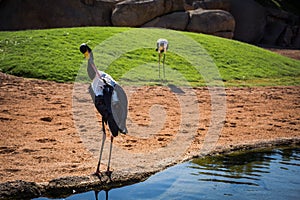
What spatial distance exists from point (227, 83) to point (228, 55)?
3782 mm

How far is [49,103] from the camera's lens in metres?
10.2

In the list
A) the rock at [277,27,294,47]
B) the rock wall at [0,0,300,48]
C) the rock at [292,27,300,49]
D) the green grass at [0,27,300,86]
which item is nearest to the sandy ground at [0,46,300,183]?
the green grass at [0,27,300,86]

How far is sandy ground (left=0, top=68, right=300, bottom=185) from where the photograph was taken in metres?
6.27

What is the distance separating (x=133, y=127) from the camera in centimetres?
854

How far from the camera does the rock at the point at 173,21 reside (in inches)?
899

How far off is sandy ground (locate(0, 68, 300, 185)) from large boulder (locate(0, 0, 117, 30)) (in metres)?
11.4

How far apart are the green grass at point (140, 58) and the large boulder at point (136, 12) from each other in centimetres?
317

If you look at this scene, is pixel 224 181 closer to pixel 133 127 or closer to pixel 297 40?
pixel 133 127

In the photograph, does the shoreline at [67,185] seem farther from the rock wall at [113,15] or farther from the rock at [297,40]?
the rock at [297,40]

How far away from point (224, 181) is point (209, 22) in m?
18.3

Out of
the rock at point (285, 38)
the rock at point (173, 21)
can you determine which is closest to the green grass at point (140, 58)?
the rock at point (173, 21)

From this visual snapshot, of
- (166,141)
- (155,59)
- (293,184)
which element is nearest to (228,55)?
(155,59)

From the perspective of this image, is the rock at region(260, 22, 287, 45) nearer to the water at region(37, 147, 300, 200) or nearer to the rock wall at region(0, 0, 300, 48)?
the rock wall at region(0, 0, 300, 48)

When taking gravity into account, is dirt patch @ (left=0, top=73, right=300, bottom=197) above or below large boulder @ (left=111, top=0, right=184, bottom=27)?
below
